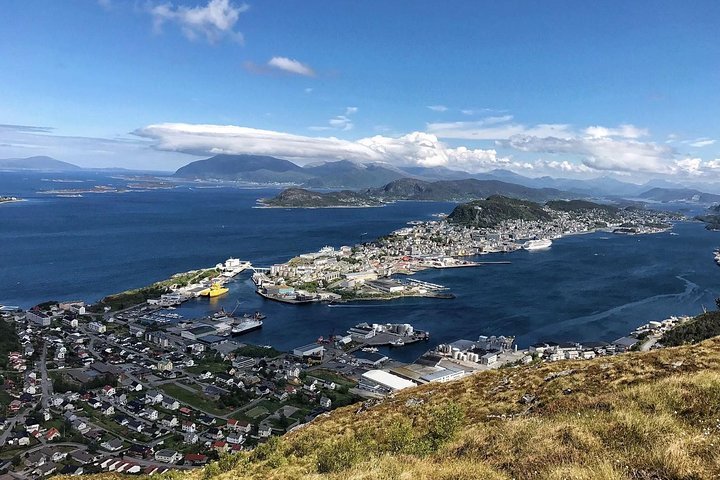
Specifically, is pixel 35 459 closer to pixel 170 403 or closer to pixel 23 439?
pixel 23 439

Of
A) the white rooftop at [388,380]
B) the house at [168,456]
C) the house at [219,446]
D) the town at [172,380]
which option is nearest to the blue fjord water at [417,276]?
the town at [172,380]

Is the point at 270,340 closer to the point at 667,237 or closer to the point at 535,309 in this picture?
the point at 535,309

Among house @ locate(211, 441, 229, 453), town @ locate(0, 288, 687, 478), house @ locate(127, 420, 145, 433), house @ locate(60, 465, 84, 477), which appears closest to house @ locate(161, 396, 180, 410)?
town @ locate(0, 288, 687, 478)

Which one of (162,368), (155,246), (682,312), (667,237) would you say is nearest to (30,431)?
(162,368)

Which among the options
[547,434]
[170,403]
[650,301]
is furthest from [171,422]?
[650,301]

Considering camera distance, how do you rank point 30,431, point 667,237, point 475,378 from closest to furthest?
1. point 475,378
2. point 30,431
3. point 667,237

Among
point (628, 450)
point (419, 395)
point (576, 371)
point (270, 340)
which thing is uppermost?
point (628, 450)
